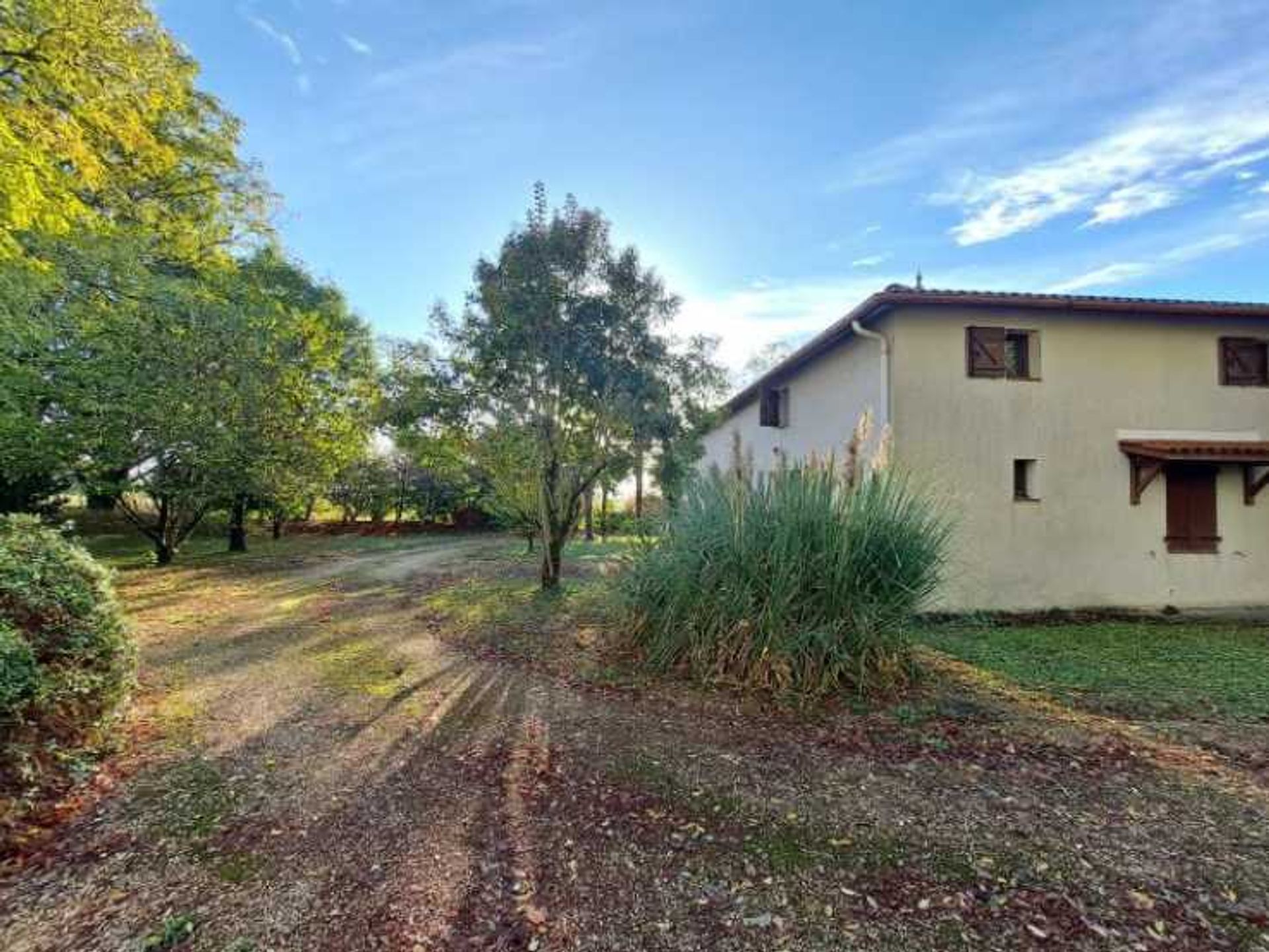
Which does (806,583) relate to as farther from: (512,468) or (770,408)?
(770,408)

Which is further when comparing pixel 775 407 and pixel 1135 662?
pixel 775 407

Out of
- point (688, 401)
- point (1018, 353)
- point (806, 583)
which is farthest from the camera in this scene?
point (1018, 353)

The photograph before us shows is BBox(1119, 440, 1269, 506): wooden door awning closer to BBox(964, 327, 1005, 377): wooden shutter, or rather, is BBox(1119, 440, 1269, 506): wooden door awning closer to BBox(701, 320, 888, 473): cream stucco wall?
BBox(964, 327, 1005, 377): wooden shutter

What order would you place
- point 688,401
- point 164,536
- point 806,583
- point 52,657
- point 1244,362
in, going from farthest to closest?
point 164,536 → point 1244,362 → point 688,401 → point 806,583 → point 52,657

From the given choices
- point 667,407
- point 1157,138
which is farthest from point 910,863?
point 1157,138

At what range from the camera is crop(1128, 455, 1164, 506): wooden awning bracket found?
27.0 ft

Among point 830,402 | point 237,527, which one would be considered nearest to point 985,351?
point 830,402

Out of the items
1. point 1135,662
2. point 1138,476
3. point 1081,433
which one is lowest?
point 1135,662

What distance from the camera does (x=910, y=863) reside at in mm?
2232

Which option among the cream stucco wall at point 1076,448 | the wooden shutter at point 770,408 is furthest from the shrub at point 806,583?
the wooden shutter at point 770,408

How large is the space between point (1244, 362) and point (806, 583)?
10.1 meters

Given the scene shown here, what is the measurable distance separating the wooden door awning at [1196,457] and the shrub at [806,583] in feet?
20.4

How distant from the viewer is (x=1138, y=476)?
27.2 ft

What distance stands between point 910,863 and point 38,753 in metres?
4.31
